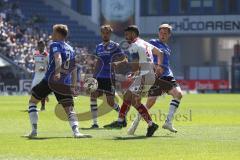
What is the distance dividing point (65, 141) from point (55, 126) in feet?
14.9

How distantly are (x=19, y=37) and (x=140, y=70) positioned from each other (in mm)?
40979

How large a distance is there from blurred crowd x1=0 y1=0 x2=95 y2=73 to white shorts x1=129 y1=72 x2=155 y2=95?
30.3 metres

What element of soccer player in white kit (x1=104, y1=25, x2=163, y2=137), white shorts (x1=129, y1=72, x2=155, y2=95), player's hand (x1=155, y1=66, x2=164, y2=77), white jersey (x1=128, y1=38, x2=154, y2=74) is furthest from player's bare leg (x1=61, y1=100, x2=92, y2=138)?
player's hand (x1=155, y1=66, x2=164, y2=77)

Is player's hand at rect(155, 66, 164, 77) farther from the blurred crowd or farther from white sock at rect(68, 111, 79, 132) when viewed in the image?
the blurred crowd

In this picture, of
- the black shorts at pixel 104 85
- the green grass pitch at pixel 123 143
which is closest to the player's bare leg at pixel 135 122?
the green grass pitch at pixel 123 143

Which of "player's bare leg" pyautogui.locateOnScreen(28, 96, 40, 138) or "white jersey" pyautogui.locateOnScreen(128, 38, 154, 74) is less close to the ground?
"white jersey" pyautogui.locateOnScreen(128, 38, 154, 74)

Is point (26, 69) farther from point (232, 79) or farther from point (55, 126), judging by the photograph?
point (55, 126)

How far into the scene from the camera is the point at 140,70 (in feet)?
55.7

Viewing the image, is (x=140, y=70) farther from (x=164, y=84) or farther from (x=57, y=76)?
(x=57, y=76)

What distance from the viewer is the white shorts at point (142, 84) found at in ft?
55.2

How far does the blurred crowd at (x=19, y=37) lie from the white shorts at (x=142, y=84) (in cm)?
3031

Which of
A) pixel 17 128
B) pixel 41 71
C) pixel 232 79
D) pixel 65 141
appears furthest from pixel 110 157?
pixel 232 79

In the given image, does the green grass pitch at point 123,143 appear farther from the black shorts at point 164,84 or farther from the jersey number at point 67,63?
the jersey number at point 67,63

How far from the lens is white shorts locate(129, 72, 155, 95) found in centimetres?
1683
